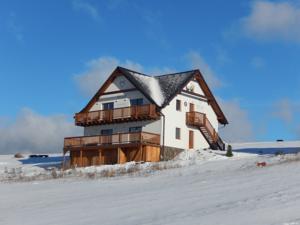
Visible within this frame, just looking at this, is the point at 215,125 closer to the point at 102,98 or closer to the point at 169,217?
the point at 102,98

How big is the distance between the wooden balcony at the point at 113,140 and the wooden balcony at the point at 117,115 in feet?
6.55

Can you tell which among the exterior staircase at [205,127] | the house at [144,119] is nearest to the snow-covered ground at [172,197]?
the house at [144,119]

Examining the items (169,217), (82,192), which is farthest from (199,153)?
(169,217)

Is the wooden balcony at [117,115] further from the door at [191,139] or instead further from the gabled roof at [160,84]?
the door at [191,139]

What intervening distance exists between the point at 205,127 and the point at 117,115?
24.6 feet

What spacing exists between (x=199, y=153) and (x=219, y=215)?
29.1m

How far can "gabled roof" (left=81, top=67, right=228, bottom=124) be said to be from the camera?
1785 inches

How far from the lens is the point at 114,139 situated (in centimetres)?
4284

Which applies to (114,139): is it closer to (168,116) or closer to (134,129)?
(134,129)

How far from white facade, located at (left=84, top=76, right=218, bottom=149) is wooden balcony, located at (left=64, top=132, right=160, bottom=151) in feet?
4.97

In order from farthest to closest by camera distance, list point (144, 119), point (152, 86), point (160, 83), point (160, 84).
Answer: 1. point (160, 83)
2. point (160, 84)
3. point (152, 86)
4. point (144, 119)

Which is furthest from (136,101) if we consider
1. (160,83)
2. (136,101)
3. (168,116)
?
(160,83)

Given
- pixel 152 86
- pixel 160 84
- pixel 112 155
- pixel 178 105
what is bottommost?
pixel 112 155

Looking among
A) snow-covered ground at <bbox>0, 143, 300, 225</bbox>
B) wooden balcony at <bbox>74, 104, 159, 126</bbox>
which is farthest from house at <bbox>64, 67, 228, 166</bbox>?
snow-covered ground at <bbox>0, 143, 300, 225</bbox>
